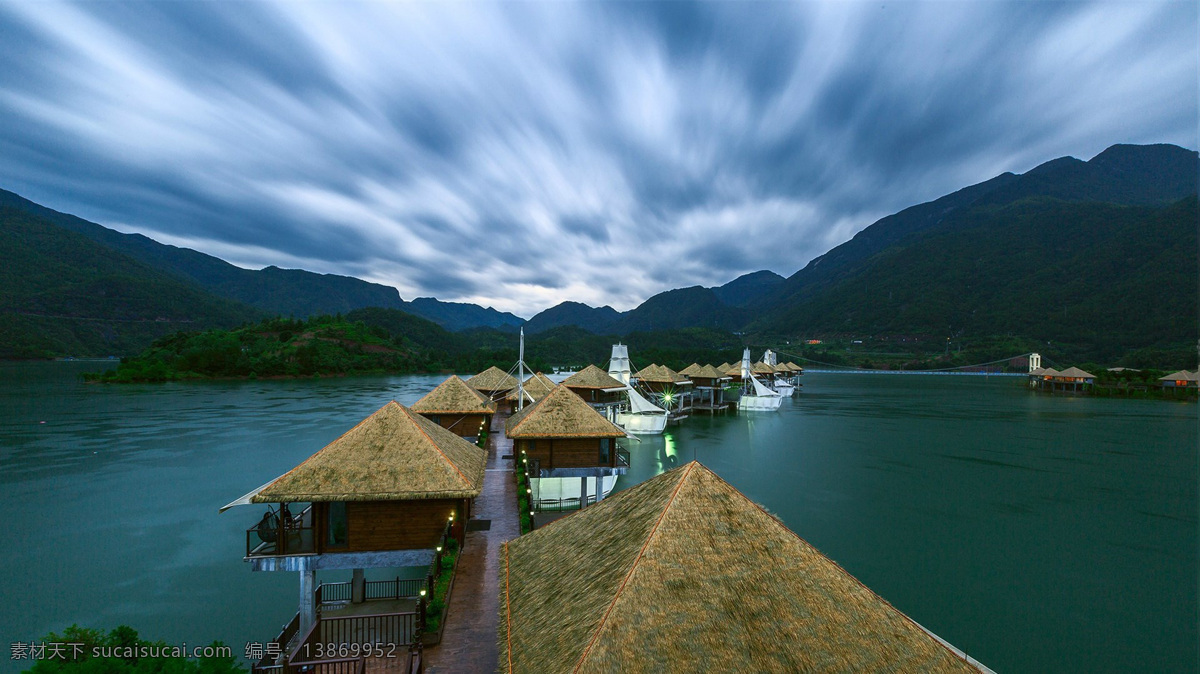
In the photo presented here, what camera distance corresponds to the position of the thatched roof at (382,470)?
12.6 metres

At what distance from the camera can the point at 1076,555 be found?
21453 millimetres

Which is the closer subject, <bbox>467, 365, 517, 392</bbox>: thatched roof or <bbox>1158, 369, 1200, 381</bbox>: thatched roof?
<bbox>467, 365, 517, 392</bbox>: thatched roof

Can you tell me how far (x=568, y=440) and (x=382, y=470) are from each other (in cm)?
893

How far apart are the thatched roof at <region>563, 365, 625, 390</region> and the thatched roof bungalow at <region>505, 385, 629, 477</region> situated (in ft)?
61.4

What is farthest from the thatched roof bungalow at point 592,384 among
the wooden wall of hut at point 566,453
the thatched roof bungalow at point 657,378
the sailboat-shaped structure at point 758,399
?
the sailboat-shaped structure at point 758,399

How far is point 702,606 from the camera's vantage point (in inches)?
236

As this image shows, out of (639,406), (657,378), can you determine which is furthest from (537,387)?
(657,378)

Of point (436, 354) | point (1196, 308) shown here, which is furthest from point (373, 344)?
point (1196, 308)

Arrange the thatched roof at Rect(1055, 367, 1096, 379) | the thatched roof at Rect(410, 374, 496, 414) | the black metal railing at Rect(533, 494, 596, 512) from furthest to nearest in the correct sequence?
the thatched roof at Rect(1055, 367, 1096, 379)
the thatched roof at Rect(410, 374, 496, 414)
the black metal railing at Rect(533, 494, 596, 512)

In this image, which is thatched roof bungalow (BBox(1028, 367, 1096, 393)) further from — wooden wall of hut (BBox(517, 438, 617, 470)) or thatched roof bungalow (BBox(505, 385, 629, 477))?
wooden wall of hut (BBox(517, 438, 617, 470))

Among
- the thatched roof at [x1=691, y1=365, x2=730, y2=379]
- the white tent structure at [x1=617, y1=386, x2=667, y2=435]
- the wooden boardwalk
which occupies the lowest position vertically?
the white tent structure at [x1=617, y1=386, x2=667, y2=435]

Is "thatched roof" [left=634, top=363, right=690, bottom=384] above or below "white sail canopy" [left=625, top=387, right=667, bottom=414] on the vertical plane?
above

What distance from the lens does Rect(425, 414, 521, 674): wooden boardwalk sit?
968 centimetres

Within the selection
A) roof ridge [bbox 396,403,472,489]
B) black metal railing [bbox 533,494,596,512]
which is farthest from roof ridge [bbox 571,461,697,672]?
black metal railing [bbox 533,494,596,512]
